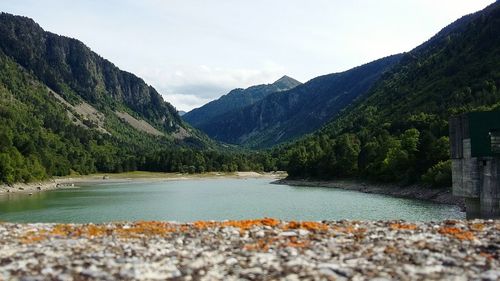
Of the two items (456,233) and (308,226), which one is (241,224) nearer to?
(308,226)

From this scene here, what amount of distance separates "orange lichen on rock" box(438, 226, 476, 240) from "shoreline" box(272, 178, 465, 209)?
52.3m

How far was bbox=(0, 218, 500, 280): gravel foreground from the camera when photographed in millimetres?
14375

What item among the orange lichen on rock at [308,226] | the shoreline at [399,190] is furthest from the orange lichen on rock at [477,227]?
the shoreline at [399,190]

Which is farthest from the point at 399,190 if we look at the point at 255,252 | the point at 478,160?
the point at 255,252

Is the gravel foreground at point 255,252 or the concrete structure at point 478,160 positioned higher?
the concrete structure at point 478,160

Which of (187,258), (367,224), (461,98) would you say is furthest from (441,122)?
(187,258)

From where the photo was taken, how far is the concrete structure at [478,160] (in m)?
46.6

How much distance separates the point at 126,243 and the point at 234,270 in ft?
16.8

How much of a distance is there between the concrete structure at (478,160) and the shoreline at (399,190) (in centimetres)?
2126

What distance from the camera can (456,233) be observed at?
19609mm

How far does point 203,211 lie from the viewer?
7762 centimetres

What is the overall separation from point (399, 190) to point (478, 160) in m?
59.6

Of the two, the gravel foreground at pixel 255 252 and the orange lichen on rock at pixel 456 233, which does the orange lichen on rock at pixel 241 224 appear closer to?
the gravel foreground at pixel 255 252

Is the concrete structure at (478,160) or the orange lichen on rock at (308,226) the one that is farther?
the concrete structure at (478,160)
